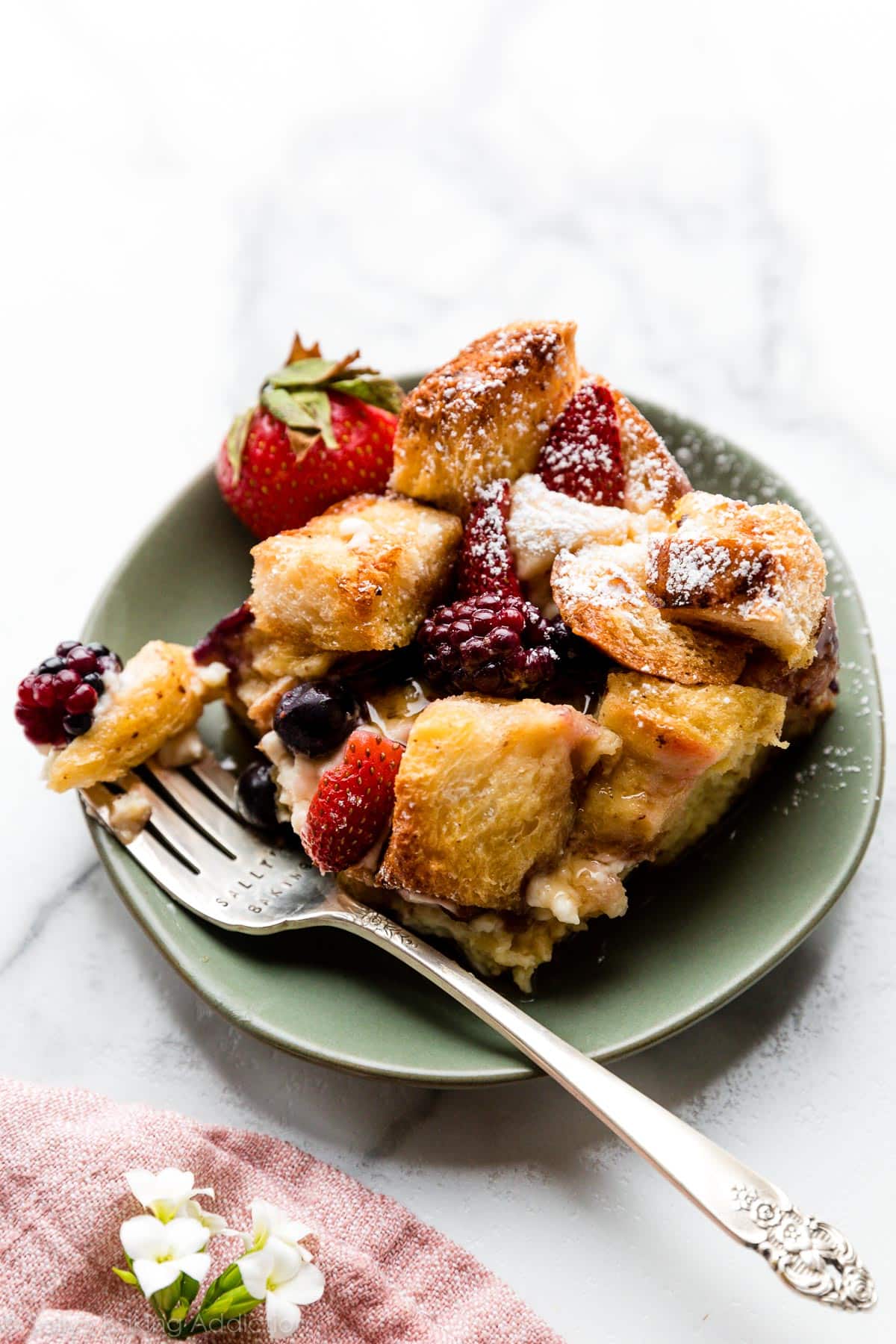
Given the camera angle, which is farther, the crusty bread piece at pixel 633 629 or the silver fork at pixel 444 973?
the crusty bread piece at pixel 633 629

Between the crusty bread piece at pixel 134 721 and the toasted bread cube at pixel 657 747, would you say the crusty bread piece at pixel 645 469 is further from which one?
the crusty bread piece at pixel 134 721

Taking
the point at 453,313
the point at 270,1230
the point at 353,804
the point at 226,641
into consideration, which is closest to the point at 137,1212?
the point at 270,1230

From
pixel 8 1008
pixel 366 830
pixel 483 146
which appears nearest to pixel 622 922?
pixel 366 830

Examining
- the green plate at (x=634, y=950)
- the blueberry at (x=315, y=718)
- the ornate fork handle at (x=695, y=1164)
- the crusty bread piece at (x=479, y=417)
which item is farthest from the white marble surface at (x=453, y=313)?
the crusty bread piece at (x=479, y=417)

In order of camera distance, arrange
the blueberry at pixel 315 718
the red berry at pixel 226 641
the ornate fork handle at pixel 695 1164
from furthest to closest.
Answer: the red berry at pixel 226 641 → the blueberry at pixel 315 718 → the ornate fork handle at pixel 695 1164

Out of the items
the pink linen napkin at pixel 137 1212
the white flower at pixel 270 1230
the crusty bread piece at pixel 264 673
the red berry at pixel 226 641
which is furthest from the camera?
the red berry at pixel 226 641

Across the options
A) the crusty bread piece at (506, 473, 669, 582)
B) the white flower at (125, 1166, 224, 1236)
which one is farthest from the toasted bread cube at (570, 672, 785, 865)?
the white flower at (125, 1166, 224, 1236)

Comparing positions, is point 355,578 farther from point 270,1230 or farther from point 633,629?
point 270,1230

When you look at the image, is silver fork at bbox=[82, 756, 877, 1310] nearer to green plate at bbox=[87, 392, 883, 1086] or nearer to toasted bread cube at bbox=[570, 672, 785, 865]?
green plate at bbox=[87, 392, 883, 1086]
